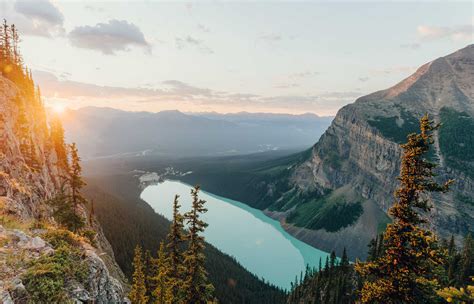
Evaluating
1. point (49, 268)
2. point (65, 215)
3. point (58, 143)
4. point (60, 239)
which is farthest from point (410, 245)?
point (58, 143)

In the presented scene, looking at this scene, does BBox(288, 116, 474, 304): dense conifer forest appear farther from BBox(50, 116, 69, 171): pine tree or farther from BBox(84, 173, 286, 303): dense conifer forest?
BBox(84, 173, 286, 303): dense conifer forest

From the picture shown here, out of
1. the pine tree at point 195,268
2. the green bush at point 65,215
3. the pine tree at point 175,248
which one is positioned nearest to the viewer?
the pine tree at point 195,268


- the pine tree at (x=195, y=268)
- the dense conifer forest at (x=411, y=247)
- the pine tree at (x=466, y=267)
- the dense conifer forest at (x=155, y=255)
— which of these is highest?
the dense conifer forest at (x=411, y=247)

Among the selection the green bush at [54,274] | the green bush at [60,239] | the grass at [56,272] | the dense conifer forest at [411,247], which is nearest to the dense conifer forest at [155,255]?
the green bush at [60,239]

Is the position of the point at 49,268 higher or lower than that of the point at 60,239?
lower

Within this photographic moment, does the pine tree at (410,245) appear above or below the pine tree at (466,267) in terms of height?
above

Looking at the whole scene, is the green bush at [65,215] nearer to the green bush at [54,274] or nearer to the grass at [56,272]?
the grass at [56,272]

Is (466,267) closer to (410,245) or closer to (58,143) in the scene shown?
(410,245)

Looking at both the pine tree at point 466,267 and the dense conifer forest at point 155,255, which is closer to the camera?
the pine tree at point 466,267

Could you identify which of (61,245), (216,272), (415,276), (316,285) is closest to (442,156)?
(316,285)
